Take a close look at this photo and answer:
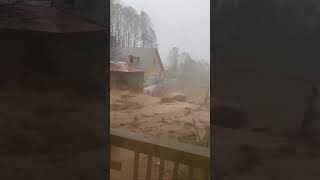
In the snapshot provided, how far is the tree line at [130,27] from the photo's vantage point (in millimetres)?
1258

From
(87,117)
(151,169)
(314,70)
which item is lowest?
(151,169)

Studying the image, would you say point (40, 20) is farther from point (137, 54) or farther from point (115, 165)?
point (115, 165)

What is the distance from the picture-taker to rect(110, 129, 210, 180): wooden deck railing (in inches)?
49.1

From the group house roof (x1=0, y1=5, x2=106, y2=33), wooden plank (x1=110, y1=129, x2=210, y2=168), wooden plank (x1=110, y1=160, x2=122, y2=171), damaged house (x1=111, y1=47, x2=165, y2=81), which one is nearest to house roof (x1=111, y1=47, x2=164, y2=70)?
damaged house (x1=111, y1=47, x2=165, y2=81)

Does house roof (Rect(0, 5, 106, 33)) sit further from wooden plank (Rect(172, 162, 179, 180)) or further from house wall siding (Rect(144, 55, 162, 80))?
wooden plank (Rect(172, 162, 179, 180))

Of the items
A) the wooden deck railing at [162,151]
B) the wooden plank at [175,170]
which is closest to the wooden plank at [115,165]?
the wooden deck railing at [162,151]

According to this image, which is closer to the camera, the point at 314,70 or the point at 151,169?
the point at 314,70

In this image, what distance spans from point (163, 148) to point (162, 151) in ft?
0.04

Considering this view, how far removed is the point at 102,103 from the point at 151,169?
0.30 metres

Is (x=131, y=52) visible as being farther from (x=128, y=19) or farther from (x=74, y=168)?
(x=74, y=168)

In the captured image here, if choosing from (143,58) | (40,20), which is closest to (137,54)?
(143,58)

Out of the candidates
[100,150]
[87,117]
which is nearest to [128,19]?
[87,117]

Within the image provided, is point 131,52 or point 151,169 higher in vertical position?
point 131,52

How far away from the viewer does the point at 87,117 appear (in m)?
1.26
